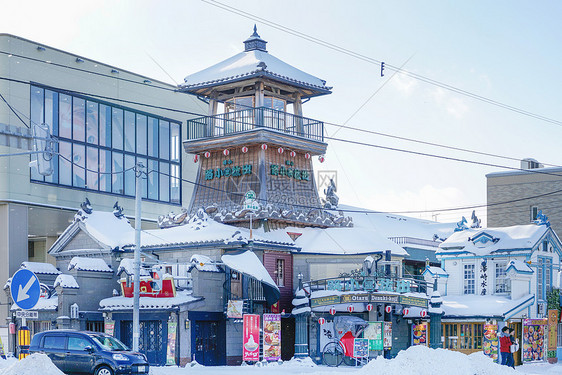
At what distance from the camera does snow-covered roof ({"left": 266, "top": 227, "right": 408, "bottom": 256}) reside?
46094 mm

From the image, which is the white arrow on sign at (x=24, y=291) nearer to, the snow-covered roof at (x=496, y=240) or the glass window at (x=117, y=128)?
the snow-covered roof at (x=496, y=240)

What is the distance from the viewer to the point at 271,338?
4175 cm

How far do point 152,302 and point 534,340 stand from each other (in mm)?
20818

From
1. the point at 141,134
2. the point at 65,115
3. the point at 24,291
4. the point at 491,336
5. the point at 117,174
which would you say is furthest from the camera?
the point at 141,134

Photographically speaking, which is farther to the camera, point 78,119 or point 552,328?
point 78,119

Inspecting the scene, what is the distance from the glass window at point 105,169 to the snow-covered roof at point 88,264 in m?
14.5

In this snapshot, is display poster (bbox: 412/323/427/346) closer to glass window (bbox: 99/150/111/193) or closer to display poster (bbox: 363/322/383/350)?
display poster (bbox: 363/322/383/350)

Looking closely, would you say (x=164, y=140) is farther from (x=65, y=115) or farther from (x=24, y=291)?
(x=24, y=291)

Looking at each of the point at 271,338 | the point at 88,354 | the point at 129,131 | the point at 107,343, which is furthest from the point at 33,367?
the point at 129,131

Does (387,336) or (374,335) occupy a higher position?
(374,335)

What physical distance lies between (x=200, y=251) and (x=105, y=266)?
5660 millimetres

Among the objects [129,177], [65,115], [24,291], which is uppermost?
[65,115]

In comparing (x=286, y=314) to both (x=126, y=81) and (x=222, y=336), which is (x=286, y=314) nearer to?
(x=222, y=336)

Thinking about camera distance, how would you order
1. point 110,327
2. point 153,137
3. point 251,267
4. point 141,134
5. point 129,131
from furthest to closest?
point 153,137 → point 141,134 → point 129,131 → point 110,327 → point 251,267
